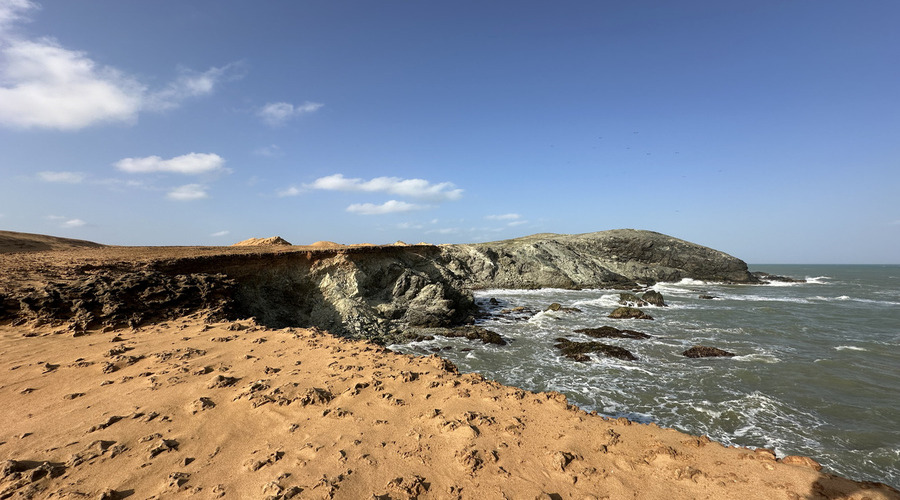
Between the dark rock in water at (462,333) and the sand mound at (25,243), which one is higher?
the sand mound at (25,243)

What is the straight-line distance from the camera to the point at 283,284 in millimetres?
19172

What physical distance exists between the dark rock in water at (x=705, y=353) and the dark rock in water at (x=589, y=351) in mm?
2438

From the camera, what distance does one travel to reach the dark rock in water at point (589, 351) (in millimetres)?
14203

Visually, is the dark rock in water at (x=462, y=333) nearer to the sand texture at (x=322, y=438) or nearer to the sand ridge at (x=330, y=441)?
the sand texture at (x=322, y=438)

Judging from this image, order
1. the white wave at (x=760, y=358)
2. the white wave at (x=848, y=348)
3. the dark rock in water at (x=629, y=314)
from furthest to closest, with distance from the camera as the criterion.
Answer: the dark rock in water at (x=629, y=314), the white wave at (x=848, y=348), the white wave at (x=760, y=358)

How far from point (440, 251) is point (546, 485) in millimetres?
36398

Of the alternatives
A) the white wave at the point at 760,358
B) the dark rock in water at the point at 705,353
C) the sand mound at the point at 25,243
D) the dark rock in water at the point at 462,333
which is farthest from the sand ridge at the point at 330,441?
the sand mound at the point at 25,243

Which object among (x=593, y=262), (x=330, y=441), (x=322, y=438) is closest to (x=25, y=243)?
(x=322, y=438)

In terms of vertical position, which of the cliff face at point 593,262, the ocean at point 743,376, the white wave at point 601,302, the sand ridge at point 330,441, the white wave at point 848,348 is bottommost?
the ocean at point 743,376

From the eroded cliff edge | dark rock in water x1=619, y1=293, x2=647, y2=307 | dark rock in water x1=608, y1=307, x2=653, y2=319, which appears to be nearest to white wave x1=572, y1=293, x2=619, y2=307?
dark rock in water x1=619, y1=293, x2=647, y2=307

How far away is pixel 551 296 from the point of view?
32.9 meters

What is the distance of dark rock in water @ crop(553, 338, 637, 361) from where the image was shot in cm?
1420

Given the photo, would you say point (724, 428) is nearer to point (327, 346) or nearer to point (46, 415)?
point (327, 346)

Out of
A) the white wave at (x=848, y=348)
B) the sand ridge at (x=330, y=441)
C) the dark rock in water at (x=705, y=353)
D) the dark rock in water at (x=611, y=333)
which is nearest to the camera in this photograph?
the sand ridge at (x=330, y=441)
